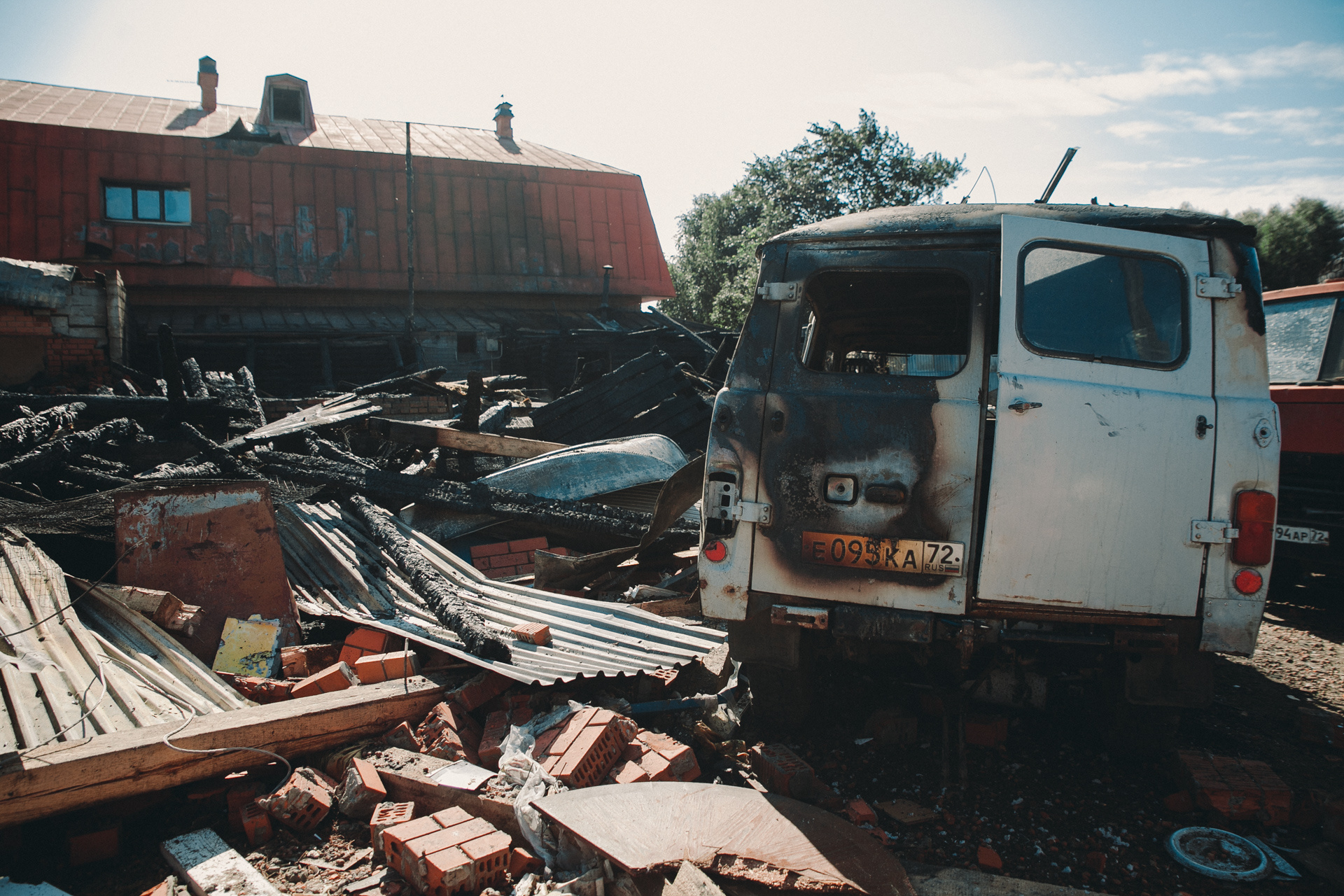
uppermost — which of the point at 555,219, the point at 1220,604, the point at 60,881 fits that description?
the point at 555,219

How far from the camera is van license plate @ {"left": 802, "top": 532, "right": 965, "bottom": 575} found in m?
2.74

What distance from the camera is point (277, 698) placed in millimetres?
3381

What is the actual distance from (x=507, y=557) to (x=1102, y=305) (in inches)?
163

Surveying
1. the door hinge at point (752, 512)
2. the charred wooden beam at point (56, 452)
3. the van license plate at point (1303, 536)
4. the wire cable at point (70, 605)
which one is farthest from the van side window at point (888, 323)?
the charred wooden beam at point (56, 452)

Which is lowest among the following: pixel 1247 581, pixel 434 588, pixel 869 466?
pixel 434 588

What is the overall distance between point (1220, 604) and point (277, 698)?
12.7 feet

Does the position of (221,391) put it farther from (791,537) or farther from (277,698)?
(791,537)

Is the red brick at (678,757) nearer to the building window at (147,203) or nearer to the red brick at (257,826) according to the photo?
the red brick at (257,826)

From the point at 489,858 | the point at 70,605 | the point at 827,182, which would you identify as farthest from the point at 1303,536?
the point at 827,182

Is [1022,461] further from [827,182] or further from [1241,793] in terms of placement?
[827,182]

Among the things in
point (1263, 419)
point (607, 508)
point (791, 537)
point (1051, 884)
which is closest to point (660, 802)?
point (791, 537)

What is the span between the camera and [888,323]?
4.01m

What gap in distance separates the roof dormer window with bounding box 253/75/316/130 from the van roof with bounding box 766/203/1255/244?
18970 mm

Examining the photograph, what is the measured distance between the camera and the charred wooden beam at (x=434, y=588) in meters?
3.63
